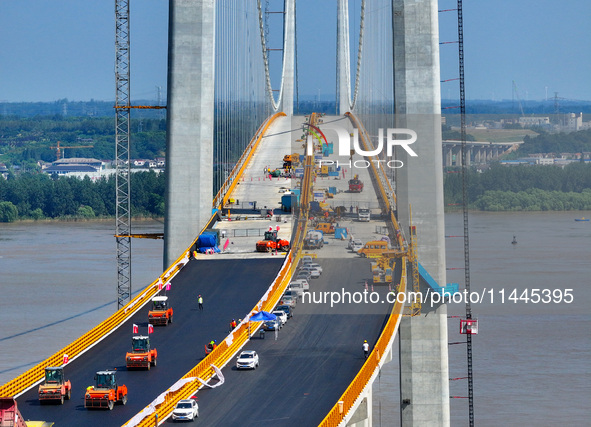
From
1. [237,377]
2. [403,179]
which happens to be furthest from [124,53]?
[237,377]

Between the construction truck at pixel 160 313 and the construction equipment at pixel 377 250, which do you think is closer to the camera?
the construction truck at pixel 160 313

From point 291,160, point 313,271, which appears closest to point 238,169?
point 291,160

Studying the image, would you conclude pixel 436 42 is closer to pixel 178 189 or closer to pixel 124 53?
pixel 178 189

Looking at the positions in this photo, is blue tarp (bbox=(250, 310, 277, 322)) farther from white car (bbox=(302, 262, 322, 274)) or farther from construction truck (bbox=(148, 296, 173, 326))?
white car (bbox=(302, 262, 322, 274))

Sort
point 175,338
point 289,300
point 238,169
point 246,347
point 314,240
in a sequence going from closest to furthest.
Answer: point 246,347, point 175,338, point 289,300, point 314,240, point 238,169

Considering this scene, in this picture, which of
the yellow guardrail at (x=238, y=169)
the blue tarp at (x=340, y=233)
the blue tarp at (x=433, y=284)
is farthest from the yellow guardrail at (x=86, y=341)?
the yellow guardrail at (x=238, y=169)

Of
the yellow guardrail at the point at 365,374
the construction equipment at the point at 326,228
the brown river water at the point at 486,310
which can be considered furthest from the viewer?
the construction equipment at the point at 326,228

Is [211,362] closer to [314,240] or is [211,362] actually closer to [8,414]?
[8,414]

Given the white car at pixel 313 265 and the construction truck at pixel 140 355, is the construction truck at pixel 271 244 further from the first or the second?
the construction truck at pixel 140 355
